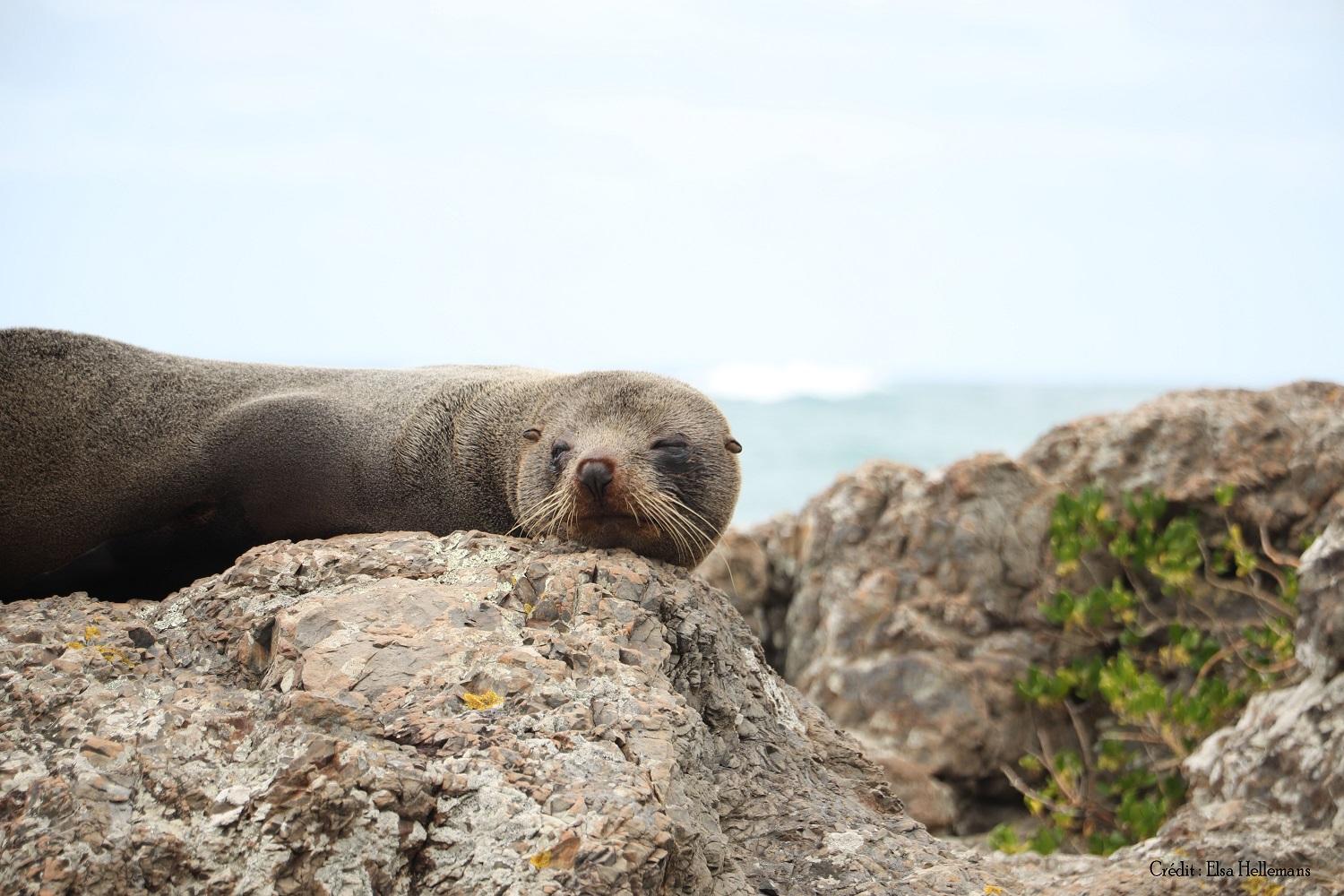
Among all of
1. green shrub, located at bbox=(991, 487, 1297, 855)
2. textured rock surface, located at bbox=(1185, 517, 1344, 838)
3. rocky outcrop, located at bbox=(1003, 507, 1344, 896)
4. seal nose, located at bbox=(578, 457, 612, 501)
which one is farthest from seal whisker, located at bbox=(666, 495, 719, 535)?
green shrub, located at bbox=(991, 487, 1297, 855)

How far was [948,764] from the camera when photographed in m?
8.42

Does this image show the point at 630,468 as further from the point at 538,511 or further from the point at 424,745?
the point at 424,745

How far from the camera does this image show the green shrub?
803cm

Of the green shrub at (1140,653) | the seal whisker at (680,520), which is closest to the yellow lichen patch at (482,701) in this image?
the seal whisker at (680,520)

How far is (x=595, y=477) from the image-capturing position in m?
5.19

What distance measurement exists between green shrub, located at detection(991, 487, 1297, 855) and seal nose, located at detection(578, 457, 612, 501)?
3908 mm

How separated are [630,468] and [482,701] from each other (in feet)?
6.53

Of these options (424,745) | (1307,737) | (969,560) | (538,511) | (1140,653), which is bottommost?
(1140,653)

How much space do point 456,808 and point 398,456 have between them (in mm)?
3484

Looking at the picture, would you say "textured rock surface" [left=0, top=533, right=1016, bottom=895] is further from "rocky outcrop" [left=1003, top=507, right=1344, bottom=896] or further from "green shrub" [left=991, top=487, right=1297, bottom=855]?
"green shrub" [left=991, top=487, right=1297, bottom=855]

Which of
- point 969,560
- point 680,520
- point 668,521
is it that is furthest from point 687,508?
point 969,560

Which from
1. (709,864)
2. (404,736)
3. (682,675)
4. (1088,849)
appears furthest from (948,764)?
(404,736)

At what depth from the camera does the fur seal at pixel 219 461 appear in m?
6.21

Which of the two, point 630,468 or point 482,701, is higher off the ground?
point 630,468
